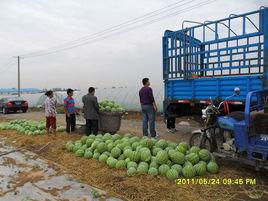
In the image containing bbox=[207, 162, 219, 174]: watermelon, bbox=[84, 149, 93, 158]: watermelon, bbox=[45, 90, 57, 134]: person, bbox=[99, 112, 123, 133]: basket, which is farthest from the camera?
bbox=[45, 90, 57, 134]: person

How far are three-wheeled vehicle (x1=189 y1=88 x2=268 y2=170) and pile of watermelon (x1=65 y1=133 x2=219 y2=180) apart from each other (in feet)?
1.64

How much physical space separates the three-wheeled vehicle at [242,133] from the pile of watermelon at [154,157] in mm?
499

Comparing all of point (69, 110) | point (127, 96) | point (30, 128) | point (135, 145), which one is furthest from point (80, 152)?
point (127, 96)

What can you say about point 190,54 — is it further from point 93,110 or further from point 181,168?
point 181,168

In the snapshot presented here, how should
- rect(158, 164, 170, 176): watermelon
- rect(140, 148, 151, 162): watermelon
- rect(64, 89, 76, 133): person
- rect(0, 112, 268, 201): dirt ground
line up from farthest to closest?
rect(64, 89, 76, 133): person < rect(140, 148, 151, 162): watermelon < rect(158, 164, 170, 176): watermelon < rect(0, 112, 268, 201): dirt ground

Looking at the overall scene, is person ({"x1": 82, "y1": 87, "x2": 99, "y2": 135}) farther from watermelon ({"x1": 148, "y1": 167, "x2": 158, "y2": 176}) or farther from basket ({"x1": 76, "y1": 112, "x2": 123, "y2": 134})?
watermelon ({"x1": 148, "y1": 167, "x2": 158, "y2": 176})

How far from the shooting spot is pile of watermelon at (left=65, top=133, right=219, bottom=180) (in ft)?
22.2

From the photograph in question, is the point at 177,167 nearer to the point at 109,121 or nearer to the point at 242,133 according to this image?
the point at 242,133

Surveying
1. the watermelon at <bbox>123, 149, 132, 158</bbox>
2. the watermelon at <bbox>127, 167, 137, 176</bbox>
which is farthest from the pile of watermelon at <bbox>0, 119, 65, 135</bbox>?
the watermelon at <bbox>127, 167, 137, 176</bbox>

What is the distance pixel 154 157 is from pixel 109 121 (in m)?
4.55

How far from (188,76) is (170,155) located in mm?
5304

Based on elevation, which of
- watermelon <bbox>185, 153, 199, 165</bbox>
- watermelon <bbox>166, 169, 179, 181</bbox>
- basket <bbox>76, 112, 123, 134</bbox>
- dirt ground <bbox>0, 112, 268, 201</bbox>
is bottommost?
dirt ground <bbox>0, 112, 268, 201</bbox>

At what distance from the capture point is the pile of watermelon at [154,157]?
22.2 ft

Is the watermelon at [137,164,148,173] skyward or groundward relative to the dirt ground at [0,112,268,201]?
skyward
